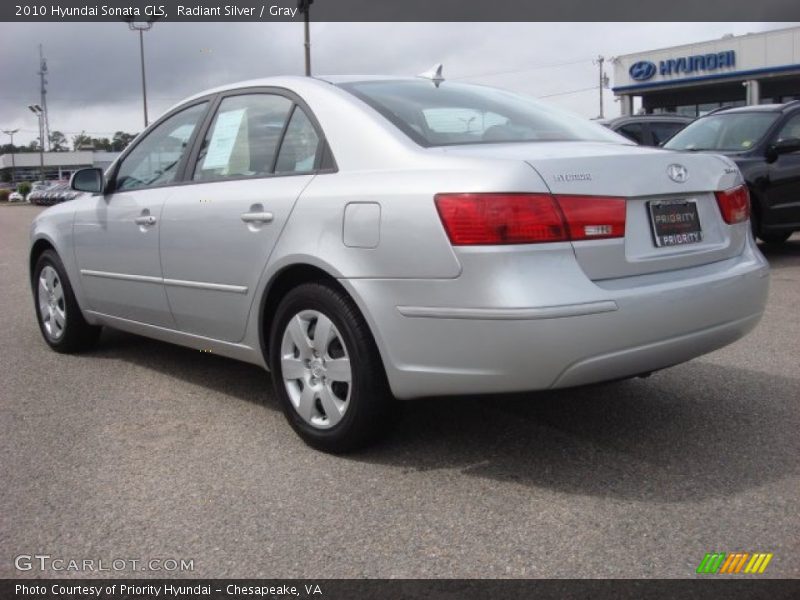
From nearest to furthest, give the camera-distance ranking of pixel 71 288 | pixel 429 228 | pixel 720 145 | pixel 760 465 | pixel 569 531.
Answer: pixel 569 531
pixel 429 228
pixel 760 465
pixel 71 288
pixel 720 145

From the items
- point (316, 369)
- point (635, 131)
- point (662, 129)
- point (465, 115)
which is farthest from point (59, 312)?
point (662, 129)

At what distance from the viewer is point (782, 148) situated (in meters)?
8.88

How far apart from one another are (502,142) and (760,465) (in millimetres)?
1665

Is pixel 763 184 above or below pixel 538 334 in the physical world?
above

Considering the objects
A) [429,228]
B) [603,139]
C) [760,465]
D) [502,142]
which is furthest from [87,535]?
[603,139]

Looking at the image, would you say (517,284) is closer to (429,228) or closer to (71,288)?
(429,228)

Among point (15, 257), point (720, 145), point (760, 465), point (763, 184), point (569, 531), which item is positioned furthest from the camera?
point (15, 257)

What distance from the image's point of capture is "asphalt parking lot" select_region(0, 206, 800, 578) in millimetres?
2732

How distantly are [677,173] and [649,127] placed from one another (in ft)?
34.8

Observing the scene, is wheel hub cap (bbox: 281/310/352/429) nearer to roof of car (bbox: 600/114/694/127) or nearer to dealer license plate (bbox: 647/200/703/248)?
dealer license plate (bbox: 647/200/703/248)

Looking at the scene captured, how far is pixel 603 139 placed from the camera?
4016mm

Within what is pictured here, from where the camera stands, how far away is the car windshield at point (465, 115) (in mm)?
3643

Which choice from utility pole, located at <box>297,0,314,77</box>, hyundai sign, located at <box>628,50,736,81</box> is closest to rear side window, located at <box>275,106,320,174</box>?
utility pole, located at <box>297,0,314,77</box>

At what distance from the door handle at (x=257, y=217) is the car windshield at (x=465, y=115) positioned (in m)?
0.67
